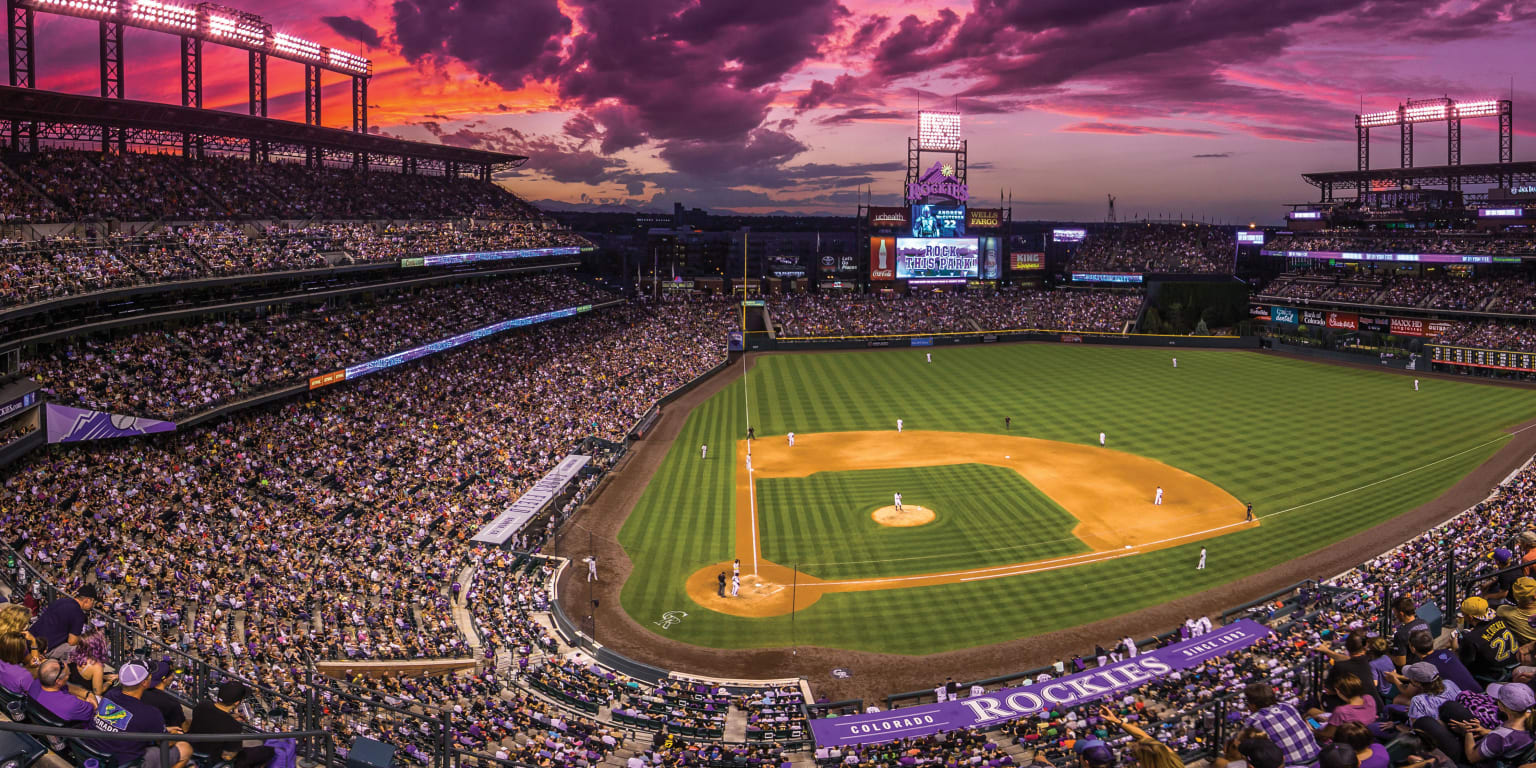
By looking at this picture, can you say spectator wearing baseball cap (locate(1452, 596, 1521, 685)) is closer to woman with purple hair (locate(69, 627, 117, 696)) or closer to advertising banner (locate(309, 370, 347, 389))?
woman with purple hair (locate(69, 627, 117, 696))

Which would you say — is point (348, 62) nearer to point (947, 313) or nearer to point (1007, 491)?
point (1007, 491)

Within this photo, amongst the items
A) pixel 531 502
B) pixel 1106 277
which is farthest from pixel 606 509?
pixel 1106 277

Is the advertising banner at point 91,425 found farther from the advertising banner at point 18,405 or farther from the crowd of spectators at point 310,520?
the crowd of spectators at point 310,520

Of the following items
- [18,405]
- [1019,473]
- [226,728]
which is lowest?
[1019,473]

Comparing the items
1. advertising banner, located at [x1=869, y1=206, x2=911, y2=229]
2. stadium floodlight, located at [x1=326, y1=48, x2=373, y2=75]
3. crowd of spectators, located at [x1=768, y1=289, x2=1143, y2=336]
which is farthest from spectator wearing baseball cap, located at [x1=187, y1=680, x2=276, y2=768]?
advertising banner, located at [x1=869, y1=206, x2=911, y2=229]

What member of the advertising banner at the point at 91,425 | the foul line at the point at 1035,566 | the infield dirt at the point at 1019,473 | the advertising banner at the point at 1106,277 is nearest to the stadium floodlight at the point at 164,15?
the advertising banner at the point at 91,425

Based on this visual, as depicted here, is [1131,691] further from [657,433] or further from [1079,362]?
[1079,362]
